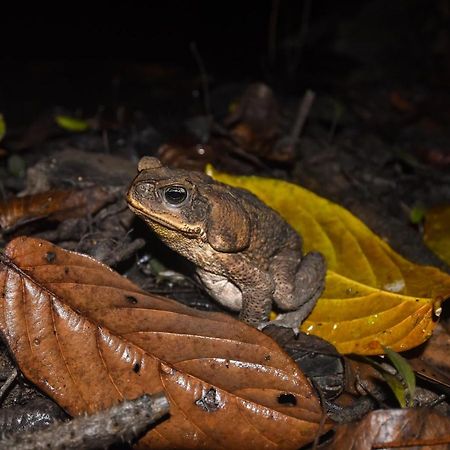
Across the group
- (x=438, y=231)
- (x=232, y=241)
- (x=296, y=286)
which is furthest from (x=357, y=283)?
(x=438, y=231)

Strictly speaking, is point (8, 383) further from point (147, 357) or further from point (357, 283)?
point (357, 283)

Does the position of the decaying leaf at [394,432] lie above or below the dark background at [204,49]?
above

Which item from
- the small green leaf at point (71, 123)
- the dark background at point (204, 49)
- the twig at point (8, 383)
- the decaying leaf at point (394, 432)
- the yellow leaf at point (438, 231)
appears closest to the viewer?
the decaying leaf at point (394, 432)

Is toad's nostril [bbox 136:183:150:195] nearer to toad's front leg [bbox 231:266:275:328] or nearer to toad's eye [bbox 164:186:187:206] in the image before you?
toad's eye [bbox 164:186:187:206]

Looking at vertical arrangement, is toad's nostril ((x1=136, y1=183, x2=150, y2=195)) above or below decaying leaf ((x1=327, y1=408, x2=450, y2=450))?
above

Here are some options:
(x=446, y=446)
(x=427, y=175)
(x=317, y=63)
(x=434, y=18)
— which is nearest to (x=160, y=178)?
(x=446, y=446)

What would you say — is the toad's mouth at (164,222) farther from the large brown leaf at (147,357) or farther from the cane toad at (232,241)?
the large brown leaf at (147,357)

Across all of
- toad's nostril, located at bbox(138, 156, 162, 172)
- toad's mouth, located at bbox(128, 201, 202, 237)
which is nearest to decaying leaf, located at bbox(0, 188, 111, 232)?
toad's nostril, located at bbox(138, 156, 162, 172)

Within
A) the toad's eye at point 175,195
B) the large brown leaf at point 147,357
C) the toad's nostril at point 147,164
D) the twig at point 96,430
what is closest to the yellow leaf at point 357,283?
the large brown leaf at point 147,357
